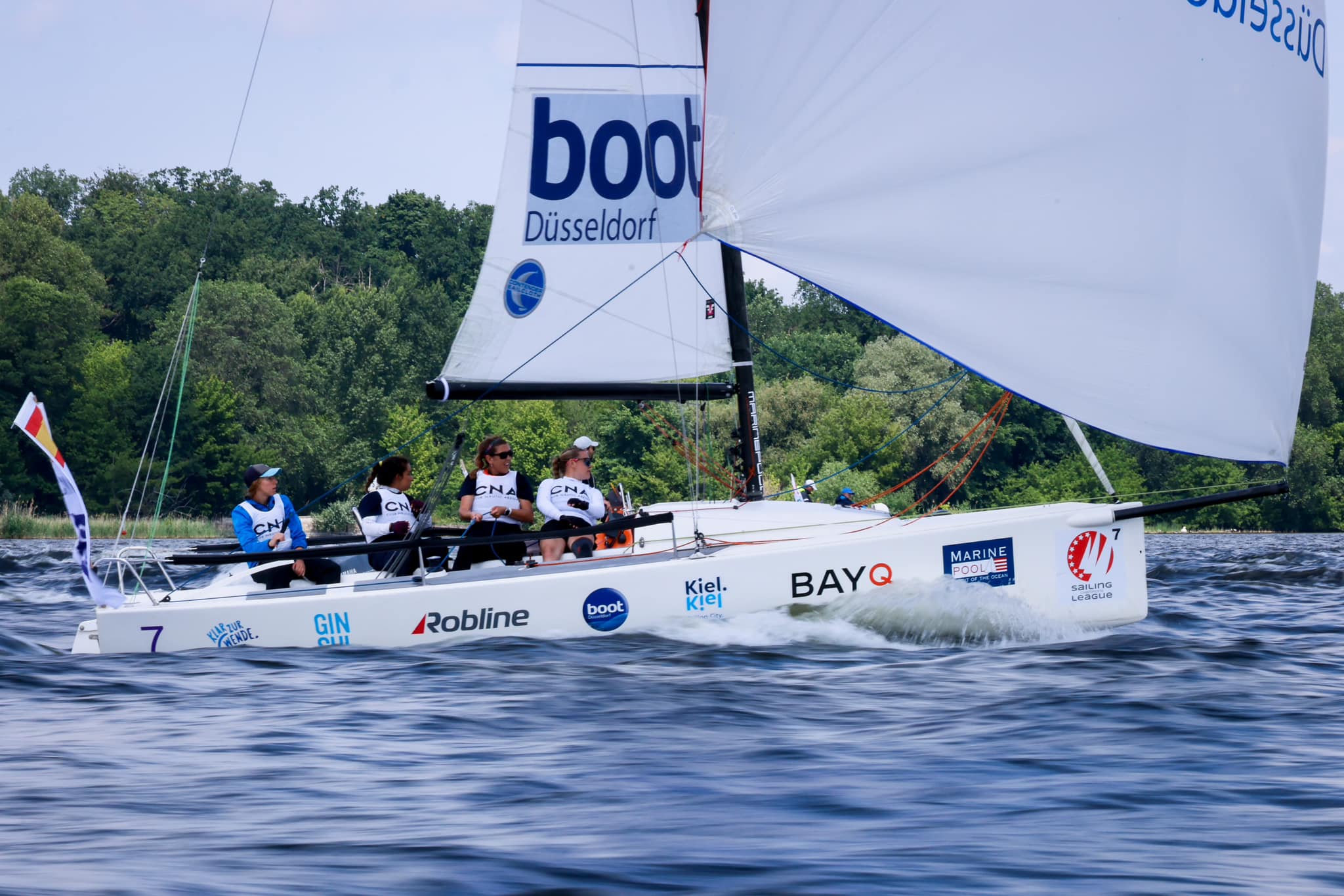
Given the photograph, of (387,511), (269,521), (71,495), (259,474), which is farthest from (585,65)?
(71,495)

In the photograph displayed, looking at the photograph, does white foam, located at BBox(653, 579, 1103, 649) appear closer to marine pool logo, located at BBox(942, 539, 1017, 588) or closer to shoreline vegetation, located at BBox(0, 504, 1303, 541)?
marine pool logo, located at BBox(942, 539, 1017, 588)

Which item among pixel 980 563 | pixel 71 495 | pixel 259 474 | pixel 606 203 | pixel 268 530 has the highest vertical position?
pixel 606 203

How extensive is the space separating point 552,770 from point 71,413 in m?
59.5

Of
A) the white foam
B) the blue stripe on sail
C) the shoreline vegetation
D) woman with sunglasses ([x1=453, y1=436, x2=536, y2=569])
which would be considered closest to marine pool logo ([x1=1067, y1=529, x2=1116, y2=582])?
the white foam

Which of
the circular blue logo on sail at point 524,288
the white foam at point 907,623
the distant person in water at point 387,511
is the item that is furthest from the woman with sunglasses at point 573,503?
the circular blue logo on sail at point 524,288

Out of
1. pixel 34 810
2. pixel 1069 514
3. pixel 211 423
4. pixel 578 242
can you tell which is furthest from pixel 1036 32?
pixel 211 423

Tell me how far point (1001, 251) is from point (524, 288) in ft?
13.3

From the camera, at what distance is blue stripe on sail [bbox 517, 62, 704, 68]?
12.0 metres

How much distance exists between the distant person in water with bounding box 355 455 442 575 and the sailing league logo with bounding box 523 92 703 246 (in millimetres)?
2602

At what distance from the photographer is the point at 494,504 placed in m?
10.5

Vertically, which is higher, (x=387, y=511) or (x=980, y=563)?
(x=387, y=511)

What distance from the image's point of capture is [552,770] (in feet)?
19.4

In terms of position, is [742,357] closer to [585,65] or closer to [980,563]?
[585,65]

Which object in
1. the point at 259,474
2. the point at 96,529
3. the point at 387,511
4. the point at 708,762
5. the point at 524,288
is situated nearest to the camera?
the point at 708,762
